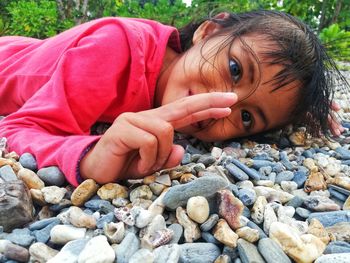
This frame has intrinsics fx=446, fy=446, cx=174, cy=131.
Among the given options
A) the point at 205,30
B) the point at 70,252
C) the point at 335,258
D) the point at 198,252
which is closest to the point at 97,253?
the point at 70,252

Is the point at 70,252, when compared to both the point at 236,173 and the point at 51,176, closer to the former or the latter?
the point at 51,176

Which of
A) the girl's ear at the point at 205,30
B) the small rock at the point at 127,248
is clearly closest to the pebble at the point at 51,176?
the small rock at the point at 127,248

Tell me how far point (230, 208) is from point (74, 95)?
2.40ft

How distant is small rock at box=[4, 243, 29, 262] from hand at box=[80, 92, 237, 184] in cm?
28

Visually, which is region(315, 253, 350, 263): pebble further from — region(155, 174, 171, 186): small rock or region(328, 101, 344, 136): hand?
region(328, 101, 344, 136): hand

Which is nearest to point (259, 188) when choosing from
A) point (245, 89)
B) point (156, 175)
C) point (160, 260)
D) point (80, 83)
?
point (156, 175)

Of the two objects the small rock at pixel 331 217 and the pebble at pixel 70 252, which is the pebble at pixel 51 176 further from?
the small rock at pixel 331 217

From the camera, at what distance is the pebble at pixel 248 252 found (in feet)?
2.41

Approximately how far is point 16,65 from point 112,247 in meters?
1.27

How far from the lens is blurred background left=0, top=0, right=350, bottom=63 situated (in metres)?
3.36

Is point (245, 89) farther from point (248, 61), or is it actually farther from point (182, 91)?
point (182, 91)

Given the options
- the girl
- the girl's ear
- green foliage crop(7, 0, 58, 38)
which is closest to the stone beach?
the girl

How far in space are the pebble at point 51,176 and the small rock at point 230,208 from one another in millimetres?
404

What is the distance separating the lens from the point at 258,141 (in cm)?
172
